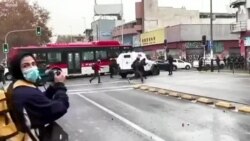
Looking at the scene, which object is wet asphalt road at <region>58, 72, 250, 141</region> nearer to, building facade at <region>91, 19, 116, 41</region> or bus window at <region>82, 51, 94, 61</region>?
Result: bus window at <region>82, 51, 94, 61</region>

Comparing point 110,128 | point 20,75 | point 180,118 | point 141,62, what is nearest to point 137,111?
point 180,118

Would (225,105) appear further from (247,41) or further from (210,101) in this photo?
(247,41)

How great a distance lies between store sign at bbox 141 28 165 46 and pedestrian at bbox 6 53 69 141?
71643 mm

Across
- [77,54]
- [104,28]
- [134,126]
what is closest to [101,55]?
[77,54]

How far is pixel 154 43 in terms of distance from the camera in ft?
265

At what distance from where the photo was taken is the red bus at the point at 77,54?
41.3m

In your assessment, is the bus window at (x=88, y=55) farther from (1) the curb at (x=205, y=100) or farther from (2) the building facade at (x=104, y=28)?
(2) the building facade at (x=104, y=28)

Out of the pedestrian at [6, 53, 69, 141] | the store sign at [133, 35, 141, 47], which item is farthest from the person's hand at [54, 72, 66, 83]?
the store sign at [133, 35, 141, 47]

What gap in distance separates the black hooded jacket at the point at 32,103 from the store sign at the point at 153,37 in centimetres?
7168

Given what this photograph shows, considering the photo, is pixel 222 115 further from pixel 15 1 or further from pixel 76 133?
pixel 15 1

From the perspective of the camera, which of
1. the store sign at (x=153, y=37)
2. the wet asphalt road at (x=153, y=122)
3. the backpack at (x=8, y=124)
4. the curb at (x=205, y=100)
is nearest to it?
the backpack at (x=8, y=124)

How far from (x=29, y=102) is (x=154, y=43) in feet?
253

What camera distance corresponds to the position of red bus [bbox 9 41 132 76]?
4128 centimetres

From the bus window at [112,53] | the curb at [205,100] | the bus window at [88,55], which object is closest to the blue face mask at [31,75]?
the curb at [205,100]
